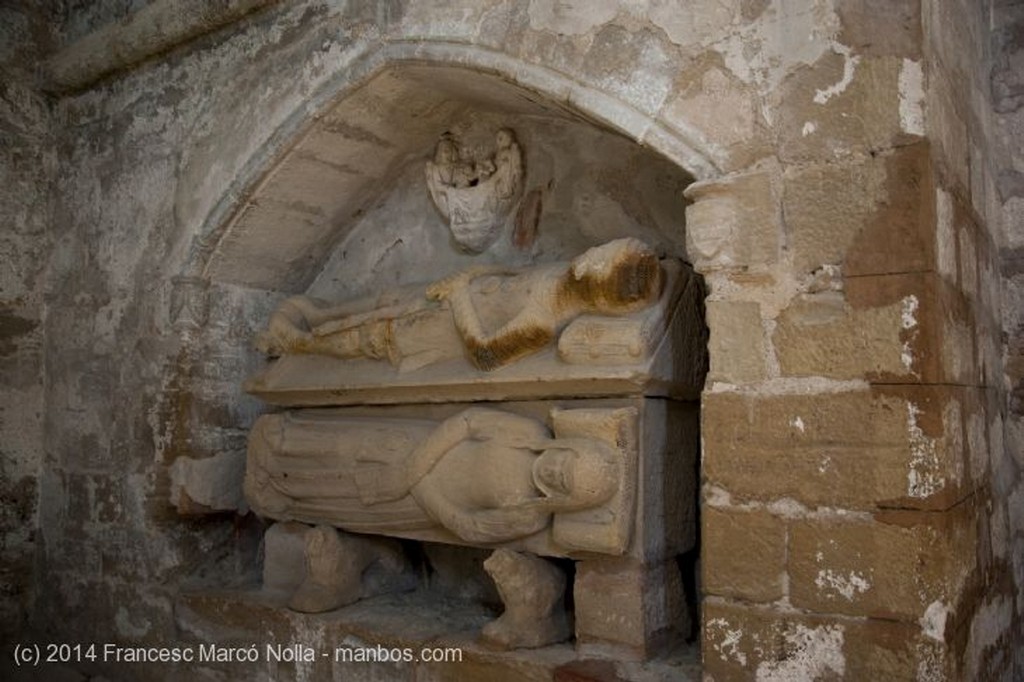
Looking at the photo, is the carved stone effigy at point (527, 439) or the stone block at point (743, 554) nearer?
the stone block at point (743, 554)

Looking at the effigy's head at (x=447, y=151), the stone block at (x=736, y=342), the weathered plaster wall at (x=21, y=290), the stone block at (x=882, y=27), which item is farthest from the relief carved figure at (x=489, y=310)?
the weathered plaster wall at (x=21, y=290)

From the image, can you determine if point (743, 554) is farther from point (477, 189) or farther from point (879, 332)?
point (477, 189)

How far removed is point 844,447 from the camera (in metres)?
1.74

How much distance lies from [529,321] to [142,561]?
1.98 metres

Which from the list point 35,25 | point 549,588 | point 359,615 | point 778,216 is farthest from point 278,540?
point 35,25

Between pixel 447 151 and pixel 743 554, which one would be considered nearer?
pixel 743 554

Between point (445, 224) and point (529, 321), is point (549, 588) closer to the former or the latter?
point (529, 321)

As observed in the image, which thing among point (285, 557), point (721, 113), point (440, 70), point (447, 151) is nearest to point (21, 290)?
point (285, 557)

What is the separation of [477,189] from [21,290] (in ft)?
7.22

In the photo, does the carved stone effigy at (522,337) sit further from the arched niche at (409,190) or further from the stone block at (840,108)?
the stone block at (840,108)

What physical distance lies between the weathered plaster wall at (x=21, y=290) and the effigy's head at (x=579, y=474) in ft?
8.73

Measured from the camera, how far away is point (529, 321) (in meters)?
2.34

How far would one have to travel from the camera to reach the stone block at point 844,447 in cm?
166

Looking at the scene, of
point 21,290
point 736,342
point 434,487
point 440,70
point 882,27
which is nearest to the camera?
point 882,27
